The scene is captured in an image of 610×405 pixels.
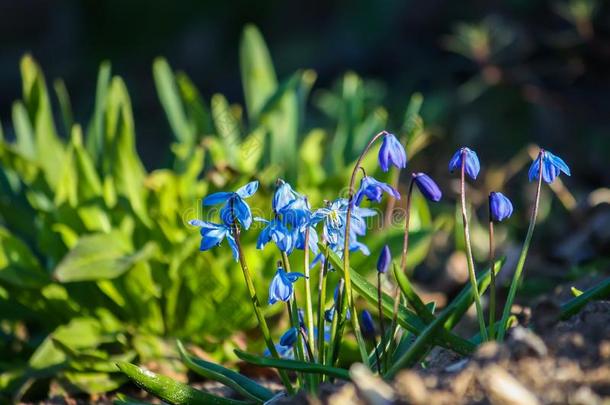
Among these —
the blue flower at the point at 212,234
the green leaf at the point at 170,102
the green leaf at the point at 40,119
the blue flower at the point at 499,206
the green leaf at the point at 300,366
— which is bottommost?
the green leaf at the point at 300,366

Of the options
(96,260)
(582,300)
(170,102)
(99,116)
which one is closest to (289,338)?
(582,300)

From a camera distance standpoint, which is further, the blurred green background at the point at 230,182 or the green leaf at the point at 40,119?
the green leaf at the point at 40,119

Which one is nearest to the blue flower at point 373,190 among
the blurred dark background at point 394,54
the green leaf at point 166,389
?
the green leaf at point 166,389

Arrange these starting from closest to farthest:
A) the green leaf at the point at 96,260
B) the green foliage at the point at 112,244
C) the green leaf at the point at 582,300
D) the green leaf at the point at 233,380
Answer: the green leaf at the point at 582,300 < the green leaf at the point at 233,380 < the green leaf at the point at 96,260 < the green foliage at the point at 112,244

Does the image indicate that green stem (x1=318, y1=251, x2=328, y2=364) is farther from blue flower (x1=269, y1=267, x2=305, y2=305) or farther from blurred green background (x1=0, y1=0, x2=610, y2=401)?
blurred green background (x1=0, y1=0, x2=610, y2=401)

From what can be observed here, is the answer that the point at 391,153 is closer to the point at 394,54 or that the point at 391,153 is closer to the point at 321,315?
the point at 321,315

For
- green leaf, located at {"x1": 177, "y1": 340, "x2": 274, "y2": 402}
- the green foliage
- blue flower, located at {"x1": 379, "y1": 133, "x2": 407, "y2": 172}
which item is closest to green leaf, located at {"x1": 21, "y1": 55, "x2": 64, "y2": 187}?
the green foliage

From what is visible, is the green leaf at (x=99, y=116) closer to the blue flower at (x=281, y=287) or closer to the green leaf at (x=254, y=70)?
the green leaf at (x=254, y=70)

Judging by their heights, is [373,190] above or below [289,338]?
above

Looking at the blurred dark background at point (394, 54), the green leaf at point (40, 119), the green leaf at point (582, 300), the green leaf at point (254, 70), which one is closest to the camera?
the green leaf at point (582, 300)
